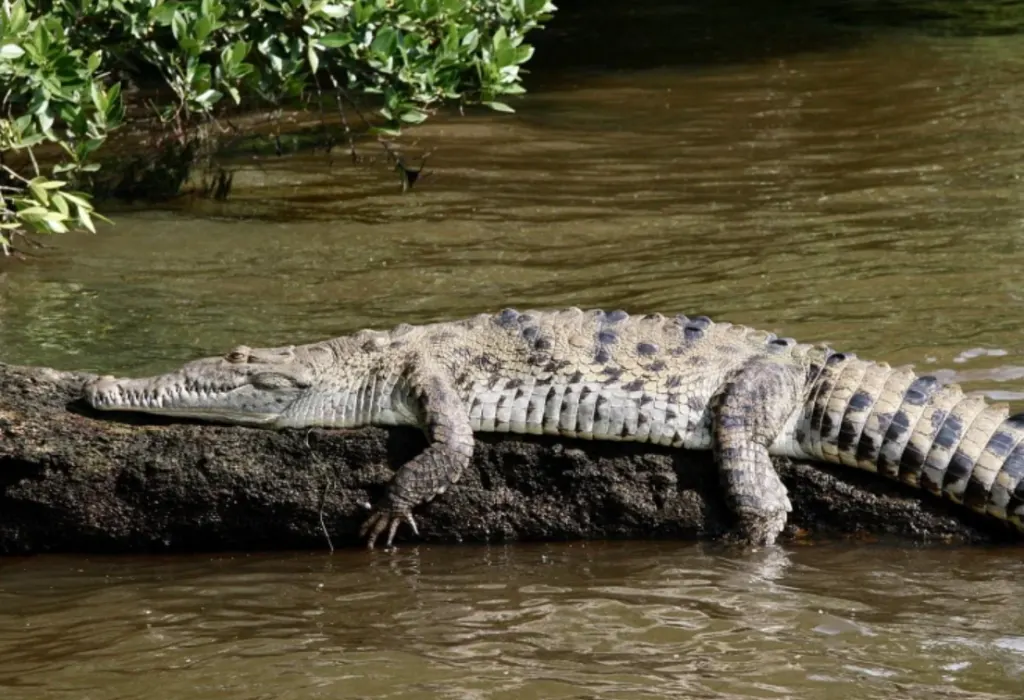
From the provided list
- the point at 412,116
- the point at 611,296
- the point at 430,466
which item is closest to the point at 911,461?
the point at 430,466

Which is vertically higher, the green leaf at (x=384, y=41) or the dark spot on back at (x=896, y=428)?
the green leaf at (x=384, y=41)

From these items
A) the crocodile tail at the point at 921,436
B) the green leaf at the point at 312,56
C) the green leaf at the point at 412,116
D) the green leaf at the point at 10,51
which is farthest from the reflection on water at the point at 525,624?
the green leaf at the point at 412,116

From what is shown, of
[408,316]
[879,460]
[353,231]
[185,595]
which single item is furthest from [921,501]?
[353,231]

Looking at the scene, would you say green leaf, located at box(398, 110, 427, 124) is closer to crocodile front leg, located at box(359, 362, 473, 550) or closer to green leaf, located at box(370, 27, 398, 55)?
green leaf, located at box(370, 27, 398, 55)

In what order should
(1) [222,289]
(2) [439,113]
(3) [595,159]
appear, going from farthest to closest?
(2) [439,113]
(3) [595,159]
(1) [222,289]

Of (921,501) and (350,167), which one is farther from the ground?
(350,167)

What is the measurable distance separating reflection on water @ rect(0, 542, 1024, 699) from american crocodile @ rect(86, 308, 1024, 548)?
0.96 feet

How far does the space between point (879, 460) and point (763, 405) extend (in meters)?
0.46

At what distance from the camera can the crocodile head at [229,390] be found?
5.59m

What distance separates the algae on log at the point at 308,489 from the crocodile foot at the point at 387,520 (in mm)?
48

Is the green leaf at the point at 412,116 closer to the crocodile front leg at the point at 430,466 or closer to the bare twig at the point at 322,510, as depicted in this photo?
the crocodile front leg at the point at 430,466

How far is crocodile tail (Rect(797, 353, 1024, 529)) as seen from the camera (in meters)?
5.23

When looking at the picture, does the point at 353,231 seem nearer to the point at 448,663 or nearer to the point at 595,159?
the point at 595,159

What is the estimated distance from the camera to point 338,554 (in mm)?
5461
